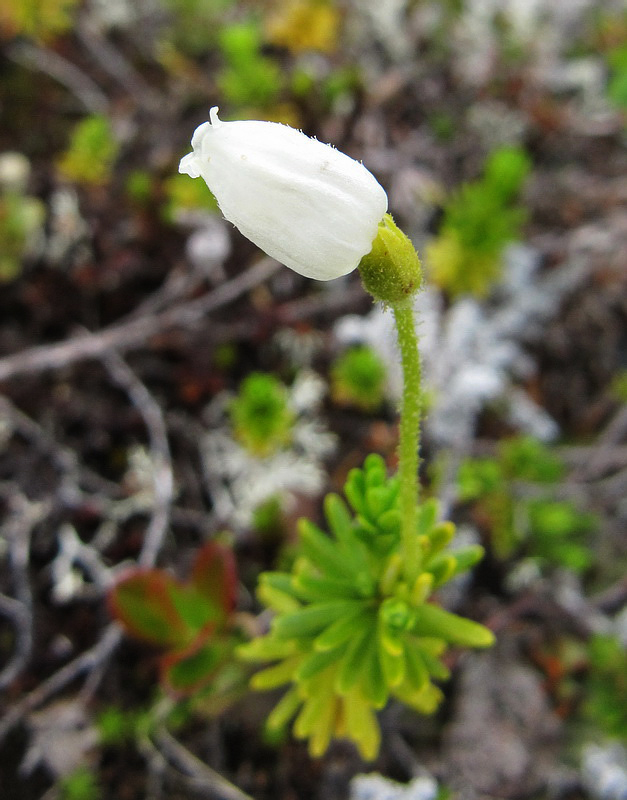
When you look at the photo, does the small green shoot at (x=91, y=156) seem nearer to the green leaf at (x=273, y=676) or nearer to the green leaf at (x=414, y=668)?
the green leaf at (x=273, y=676)

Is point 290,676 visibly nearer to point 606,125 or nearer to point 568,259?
point 568,259

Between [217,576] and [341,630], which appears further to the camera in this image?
[217,576]

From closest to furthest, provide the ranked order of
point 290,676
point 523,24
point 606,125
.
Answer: point 290,676, point 606,125, point 523,24

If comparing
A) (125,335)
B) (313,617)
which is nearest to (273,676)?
(313,617)

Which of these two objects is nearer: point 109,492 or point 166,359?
point 109,492

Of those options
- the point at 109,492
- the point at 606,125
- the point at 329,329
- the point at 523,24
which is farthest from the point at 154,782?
the point at 523,24

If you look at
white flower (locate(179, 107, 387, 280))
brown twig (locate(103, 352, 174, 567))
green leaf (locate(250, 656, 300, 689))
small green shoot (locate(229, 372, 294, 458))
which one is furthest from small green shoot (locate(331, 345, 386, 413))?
white flower (locate(179, 107, 387, 280))

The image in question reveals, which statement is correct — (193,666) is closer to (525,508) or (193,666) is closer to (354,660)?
(354,660)
